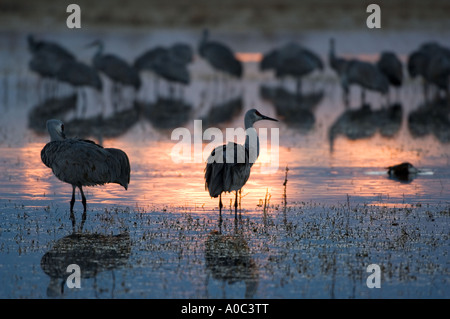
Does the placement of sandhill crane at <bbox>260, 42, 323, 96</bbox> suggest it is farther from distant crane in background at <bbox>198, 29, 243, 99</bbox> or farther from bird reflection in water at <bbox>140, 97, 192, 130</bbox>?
bird reflection in water at <bbox>140, 97, 192, 130</bbox>

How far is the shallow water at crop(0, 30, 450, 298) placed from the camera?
8.30 m

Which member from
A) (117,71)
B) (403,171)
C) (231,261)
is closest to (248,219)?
(231,261)

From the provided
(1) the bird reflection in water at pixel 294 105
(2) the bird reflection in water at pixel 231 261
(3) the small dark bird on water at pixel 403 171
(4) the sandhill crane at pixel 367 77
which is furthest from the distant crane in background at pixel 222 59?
(2) the bird reflection in water at pixel 231 261

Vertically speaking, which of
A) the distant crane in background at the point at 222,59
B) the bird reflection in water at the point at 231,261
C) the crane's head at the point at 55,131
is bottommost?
the bird reflection in water at the point at 231,261

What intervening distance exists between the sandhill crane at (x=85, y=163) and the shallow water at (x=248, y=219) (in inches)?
20.1

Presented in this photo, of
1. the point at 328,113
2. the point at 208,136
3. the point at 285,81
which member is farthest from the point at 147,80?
the point at 208,136

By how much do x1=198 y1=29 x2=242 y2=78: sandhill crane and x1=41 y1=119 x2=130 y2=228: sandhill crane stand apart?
24316mm

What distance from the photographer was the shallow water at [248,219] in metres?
8.30

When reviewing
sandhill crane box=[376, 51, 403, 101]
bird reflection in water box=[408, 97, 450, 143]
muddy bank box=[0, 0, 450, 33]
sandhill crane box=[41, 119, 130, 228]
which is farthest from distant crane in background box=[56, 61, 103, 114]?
muddy bank box=[0, 0, 450, 33]

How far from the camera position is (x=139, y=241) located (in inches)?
389

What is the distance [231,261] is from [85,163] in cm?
307

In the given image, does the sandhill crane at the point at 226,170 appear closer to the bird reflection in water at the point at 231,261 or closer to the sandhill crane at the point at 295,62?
the bird reflection in water at the point at 231,261

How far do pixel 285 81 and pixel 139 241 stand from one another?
30.5 meters
